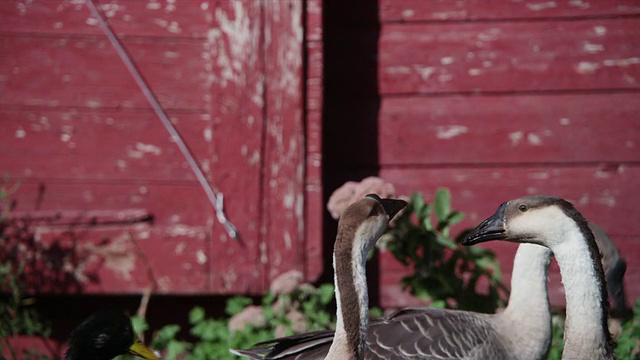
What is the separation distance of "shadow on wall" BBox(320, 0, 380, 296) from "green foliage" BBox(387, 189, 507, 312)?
654 mm

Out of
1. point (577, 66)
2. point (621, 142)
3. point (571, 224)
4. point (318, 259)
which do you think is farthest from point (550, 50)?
point (571, 224)

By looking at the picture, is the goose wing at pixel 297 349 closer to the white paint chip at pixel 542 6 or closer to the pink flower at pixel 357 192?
the pink flower at pixel 357 192

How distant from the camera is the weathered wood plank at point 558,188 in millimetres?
4910

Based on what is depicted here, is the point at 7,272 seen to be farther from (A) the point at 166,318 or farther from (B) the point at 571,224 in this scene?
(B) the point at 571,224

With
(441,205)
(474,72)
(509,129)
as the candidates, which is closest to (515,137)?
(509,129)

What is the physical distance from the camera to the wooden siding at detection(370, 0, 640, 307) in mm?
4895

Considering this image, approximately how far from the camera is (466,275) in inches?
199

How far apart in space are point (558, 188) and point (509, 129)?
0.41 meters

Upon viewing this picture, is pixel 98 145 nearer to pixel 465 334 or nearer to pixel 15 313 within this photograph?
pixel 15 313

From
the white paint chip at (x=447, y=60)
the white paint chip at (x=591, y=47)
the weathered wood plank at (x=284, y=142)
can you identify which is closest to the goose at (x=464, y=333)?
the weathered wood plank at (x=284, y=142)

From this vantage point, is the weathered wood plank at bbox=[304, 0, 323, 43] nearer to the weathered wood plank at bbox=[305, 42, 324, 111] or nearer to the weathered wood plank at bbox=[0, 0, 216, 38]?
the weathered wood plank at bbox=[305, 42, 324, 111]

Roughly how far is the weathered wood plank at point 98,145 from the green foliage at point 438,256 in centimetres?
109

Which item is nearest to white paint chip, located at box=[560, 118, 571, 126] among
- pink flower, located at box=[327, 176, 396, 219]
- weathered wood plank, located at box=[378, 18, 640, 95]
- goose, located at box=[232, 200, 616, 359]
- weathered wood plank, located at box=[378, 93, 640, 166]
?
weathered wood plank, located at box=[378, 93, 640, 166]

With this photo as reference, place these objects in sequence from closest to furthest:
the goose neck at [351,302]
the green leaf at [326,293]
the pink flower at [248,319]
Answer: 1. the goose neck at [351,302]
2. the pink flower at [248,319]
3. the green leaf at [326,293]
